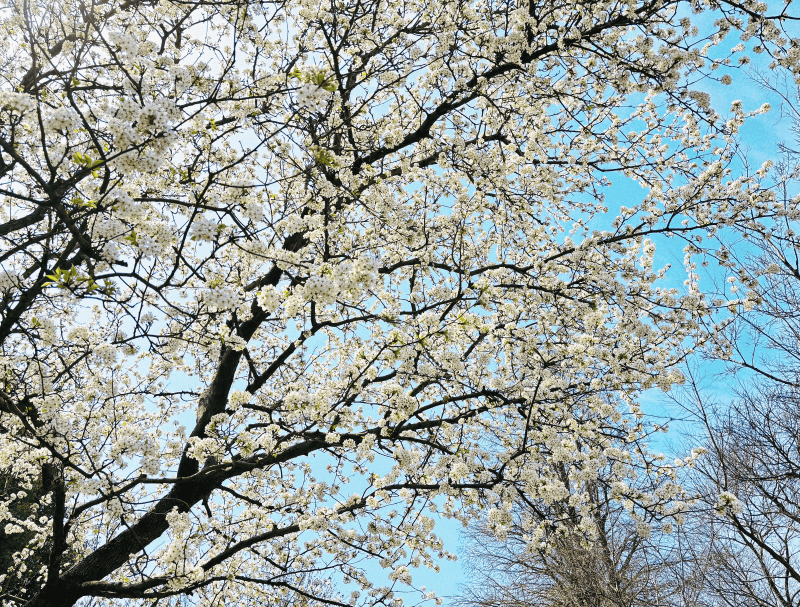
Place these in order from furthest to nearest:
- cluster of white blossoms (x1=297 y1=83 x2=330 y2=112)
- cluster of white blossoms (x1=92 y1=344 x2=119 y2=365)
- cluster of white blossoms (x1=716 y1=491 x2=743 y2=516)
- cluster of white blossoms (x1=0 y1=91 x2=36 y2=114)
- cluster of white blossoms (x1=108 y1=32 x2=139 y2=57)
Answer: cluster of white blossoms (x1=716 y1=491 x2=743 y2=516) < cluster of white blossoms (x1=92 y1=344 x2=119 y2=365) < cluster of white blossoms (x1=297 y1=83 x2=330 y2=112) < cluster of white blossoms (x1=108 y1=32 x2=139 y2=57) < cluster of white blossoms (x1=0 y1=91 x2=36 y2=114)

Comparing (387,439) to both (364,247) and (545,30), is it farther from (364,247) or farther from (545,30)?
(545,30)

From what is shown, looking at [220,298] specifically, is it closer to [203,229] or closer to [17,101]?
[203,229]

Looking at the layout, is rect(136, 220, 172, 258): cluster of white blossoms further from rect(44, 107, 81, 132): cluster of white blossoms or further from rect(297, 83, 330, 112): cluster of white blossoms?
rect(297, 83, 330, 112): cluster of white blossoms

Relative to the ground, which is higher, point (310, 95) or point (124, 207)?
point (310, 95)

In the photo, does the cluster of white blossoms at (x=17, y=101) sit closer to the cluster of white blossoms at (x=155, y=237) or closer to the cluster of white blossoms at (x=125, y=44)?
the cluster of white blossoms at (x=125, y=44)

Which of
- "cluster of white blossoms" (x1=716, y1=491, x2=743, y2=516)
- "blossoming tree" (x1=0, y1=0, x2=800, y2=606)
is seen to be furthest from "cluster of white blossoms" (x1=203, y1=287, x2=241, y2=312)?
"cluster of white blossoms" (x1=716, y1=491, x2=743, y2=516)

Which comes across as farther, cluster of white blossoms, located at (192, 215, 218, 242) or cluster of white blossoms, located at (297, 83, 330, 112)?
cluster of white blossoms, located at (192, 215, 218, 242)

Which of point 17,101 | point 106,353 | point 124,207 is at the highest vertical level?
point 17,101

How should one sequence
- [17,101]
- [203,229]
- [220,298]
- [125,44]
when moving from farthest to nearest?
[220,298]
[203,229]
[125,44]
[17,101]

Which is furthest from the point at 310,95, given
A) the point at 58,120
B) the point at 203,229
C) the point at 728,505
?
the point at 728,505

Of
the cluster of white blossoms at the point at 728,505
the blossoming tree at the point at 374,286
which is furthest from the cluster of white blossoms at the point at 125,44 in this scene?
the cluster of white blossoms at the point at 728,505

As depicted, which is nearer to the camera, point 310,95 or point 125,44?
point 125,44

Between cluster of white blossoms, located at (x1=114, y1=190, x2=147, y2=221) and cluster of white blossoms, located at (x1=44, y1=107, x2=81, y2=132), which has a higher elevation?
cluster of white blossoms, located at (x1=44, y1=107, x2=81, y2=132)

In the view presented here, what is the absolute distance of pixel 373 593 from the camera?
20.3 feet
